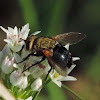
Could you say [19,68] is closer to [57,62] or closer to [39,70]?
[39,70]

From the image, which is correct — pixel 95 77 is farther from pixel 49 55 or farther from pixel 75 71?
pixel 49 55

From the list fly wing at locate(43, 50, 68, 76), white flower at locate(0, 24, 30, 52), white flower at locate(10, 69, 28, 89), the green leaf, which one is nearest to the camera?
fly wing at locate(43, 50, 68, 76)

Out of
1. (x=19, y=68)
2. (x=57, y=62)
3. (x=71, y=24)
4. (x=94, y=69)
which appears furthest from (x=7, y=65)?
(x=71, y=24)

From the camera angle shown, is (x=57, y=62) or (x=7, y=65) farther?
(x=7, y=65)

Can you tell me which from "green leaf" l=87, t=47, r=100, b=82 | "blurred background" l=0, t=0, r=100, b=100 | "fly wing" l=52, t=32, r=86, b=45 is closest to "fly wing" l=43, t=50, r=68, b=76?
"fly wing" l=52, t=32, r=86, b=45

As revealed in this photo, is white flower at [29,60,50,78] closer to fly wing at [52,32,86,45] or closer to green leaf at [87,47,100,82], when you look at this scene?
fly wing at [52,32,86,45]

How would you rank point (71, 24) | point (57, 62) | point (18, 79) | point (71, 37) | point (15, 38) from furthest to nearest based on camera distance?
point (71, 24), point (71, 37), point (15, 38), point (18, 79), point (57, 62)

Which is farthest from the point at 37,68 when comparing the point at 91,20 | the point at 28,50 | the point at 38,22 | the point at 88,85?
the point at 91,20
